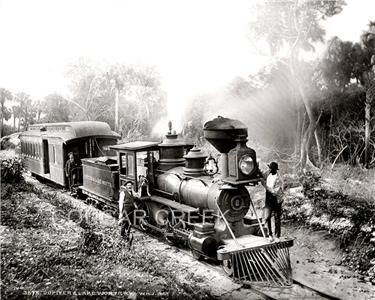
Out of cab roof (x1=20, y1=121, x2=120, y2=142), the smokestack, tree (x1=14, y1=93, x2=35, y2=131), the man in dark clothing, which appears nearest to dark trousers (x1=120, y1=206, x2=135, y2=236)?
the smokestack

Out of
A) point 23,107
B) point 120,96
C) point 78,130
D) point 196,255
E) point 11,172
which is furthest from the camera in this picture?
point 120,96

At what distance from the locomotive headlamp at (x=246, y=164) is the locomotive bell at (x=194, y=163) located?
190 centimetres

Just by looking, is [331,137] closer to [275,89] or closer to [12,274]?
[275,89]

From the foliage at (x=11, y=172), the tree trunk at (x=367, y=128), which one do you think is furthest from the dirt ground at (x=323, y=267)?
the foliage at (x=11, y=172)

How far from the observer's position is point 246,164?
565 centimetres

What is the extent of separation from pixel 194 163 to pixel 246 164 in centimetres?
202

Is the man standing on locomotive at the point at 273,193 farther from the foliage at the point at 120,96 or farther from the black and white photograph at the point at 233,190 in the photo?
the foliage at the point at 120,96

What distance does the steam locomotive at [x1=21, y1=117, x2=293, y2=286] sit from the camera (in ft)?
18.8

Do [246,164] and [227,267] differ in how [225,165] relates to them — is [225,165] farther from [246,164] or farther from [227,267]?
[227,267]

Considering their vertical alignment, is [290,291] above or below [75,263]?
below

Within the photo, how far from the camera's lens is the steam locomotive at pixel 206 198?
5719mm

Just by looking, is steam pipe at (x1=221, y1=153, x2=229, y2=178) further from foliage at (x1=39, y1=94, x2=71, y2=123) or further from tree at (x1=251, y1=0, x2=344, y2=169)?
foliage at (x1=39, y1=94, x2=71, y2=123)

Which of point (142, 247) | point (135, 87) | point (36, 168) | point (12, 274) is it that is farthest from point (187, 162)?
point (135, 87)

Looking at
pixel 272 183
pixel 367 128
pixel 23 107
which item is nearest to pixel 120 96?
pixel 23 107
